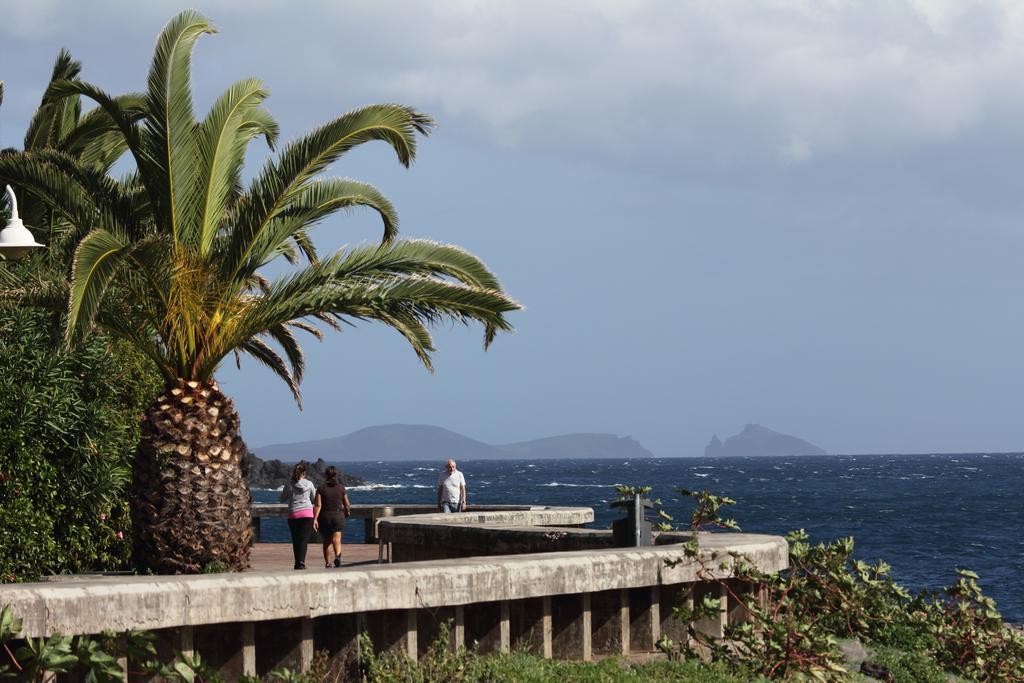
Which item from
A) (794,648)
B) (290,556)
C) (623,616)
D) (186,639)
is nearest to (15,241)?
(186,639)

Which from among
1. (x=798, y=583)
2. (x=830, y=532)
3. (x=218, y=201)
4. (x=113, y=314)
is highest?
(x=218, y=201)

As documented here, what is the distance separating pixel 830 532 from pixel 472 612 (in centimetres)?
6549

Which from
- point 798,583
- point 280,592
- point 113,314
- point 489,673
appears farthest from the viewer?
point 113,314

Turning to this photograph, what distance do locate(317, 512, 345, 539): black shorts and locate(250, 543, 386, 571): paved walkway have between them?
501 mm

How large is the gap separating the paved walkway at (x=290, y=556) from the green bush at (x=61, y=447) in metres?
2.72

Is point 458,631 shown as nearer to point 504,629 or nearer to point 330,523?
point 504,629

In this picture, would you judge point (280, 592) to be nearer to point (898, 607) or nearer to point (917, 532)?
point (898, 607)

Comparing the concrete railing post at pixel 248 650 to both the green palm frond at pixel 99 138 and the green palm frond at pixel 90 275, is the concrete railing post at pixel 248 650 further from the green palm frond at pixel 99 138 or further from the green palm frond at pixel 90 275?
the green palm frond at pixel 99 138

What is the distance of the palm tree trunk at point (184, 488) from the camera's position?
41.3ft

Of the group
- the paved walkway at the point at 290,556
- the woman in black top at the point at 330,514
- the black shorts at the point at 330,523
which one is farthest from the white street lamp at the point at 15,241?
the black shorts at the point at 330,523

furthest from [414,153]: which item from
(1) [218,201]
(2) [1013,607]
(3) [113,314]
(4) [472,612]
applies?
(2) [1013,607]

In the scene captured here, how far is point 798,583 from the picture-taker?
11547 millimetres

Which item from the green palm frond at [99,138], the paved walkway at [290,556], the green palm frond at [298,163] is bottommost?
the paved walkway at [290,556]

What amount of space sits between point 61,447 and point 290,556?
661cm
